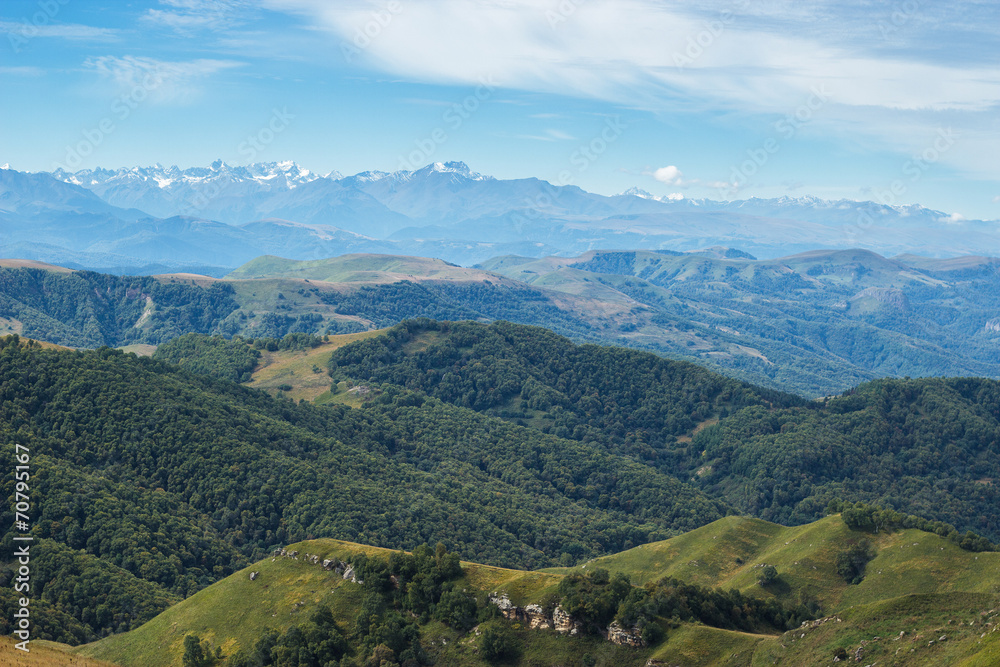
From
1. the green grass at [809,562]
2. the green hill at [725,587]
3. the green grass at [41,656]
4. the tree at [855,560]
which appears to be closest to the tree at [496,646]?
the green hill at [725,587]

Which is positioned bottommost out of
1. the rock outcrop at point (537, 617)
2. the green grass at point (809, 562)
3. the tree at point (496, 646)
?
the green grass at point (809, 562)

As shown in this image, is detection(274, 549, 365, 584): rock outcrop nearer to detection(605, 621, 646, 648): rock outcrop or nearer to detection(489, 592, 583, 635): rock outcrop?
detection(489, 592, 583, 635): rock outcrop

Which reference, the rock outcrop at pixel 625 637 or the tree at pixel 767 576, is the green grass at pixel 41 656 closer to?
the rock outcrop at pixel 625 637

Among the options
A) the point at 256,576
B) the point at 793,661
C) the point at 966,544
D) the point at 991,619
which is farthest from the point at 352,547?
the point at 966,544

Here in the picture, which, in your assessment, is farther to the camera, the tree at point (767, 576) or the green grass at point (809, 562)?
the tree at point (767, 576)

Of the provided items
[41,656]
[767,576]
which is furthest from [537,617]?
[41,656]

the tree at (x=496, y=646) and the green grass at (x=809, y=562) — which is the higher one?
the tree at (x=496, y=646)

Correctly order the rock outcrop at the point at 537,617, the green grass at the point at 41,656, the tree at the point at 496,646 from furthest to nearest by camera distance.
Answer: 1. the rock outcrop at the point at 537,617
2. the tree at the point at 496,646
3. the green grass at the point at 41,656

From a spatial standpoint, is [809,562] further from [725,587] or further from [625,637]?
[625,637]

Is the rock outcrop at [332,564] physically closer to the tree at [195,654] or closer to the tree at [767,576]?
the tree at [195,654]

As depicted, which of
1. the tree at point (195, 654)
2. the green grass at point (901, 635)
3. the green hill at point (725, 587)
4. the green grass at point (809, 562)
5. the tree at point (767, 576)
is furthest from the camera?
the tree at point (767, 576)

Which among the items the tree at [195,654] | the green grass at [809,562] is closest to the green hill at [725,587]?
the green grass at [809,562]

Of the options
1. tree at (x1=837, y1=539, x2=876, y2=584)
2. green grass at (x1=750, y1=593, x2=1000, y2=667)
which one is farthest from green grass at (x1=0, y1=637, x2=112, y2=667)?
tree at (x1=837, y1=539, x2=876, y2=584)
